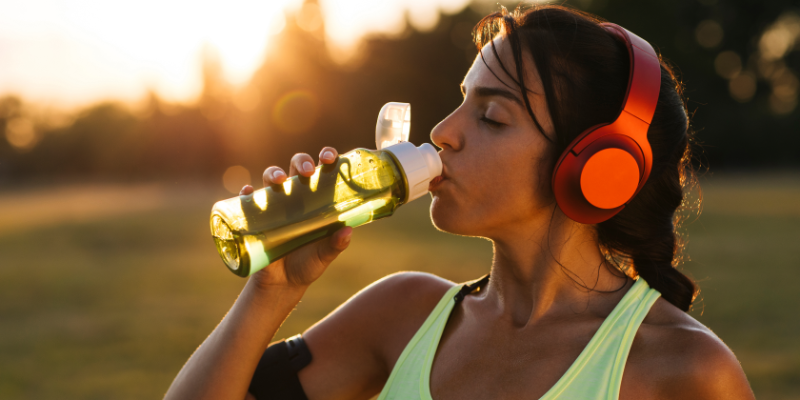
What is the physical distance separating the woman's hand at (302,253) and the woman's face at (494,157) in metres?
0.35

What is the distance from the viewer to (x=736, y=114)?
38875 mm

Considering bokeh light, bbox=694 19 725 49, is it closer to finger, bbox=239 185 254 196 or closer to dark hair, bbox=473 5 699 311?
dark hair, bbox=473 5 699 311

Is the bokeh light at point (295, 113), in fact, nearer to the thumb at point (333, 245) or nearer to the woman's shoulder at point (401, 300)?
the woman's shoulder at point (401, 300)

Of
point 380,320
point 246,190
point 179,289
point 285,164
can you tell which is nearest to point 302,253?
point 246,190

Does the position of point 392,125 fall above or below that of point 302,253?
above

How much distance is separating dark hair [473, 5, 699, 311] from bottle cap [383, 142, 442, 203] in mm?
345

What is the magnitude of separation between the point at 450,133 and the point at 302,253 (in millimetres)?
635

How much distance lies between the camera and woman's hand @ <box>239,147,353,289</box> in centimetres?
200

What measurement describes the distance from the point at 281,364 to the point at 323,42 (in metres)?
47.0

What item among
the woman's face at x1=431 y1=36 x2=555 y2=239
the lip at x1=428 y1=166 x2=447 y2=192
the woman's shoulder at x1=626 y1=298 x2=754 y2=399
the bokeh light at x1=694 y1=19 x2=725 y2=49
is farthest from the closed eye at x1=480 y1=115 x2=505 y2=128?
the bokeh light at x1=694 y1=19 x2=725 y2=49

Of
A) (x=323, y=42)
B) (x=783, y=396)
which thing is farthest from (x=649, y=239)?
(x=323, y=42)

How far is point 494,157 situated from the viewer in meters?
2.01

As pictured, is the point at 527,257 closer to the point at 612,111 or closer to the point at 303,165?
the point at 612,111

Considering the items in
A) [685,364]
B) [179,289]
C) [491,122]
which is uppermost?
[491,122]
